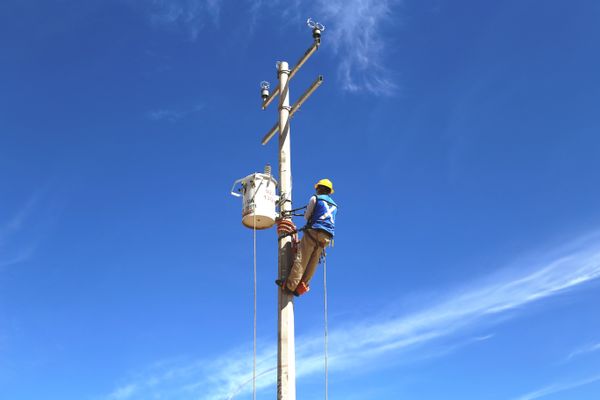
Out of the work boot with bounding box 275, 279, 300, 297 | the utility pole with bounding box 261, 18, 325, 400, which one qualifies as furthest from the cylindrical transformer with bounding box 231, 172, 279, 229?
the work boot with bounding box 275, 279, 300, 297

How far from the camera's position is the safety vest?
7.76 m

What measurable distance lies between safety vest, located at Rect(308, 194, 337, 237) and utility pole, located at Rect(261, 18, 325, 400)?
463mm

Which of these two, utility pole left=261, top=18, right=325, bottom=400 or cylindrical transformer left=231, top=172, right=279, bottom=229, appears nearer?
utility pole left=261, top=18, right=325, bottom=400

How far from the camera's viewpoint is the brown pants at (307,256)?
7.68 m

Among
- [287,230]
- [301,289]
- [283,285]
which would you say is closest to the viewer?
[283,285]

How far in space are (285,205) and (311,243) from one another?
750mm

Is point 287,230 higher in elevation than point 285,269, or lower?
higher

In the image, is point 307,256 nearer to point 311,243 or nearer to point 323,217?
point 311,243

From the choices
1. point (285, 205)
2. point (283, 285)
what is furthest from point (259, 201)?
point (283, 285)

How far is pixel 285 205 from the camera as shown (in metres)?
8.32

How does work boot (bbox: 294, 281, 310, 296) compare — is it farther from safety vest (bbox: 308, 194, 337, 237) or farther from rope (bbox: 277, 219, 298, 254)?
safety vest (bbox: 308, 194, 337, 237)

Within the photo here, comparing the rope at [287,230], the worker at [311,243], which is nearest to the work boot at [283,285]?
the worker at [311,243]

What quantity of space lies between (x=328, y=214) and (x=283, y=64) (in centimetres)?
259

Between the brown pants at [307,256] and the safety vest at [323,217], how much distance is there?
62mm
